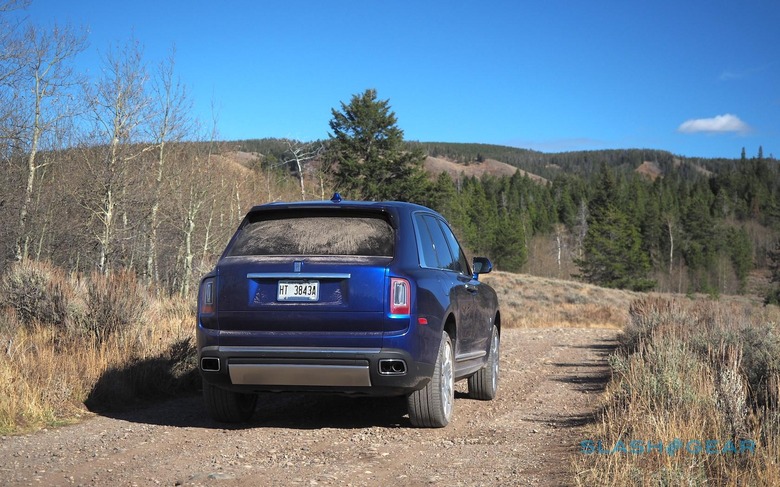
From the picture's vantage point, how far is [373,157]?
54.1m

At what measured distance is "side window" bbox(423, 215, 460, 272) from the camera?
7009 millimetres

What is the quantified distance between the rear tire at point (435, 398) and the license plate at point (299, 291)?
45.1 inches

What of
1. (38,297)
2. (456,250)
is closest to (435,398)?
(456,250)

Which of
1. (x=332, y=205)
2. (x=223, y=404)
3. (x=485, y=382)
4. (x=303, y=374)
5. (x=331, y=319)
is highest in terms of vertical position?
(x=332, y=205)

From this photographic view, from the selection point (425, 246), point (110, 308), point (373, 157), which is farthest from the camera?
point (373, 157)

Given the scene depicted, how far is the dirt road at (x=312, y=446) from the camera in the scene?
4.71 metres

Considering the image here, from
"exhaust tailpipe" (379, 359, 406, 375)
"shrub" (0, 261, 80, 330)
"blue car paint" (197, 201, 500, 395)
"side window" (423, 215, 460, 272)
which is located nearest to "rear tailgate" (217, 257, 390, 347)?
"blue car paint" (197, 201, 500, 395)

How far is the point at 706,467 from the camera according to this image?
4.54 m

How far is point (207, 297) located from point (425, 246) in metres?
1.89

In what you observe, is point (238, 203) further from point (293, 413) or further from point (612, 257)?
point (612, 257)

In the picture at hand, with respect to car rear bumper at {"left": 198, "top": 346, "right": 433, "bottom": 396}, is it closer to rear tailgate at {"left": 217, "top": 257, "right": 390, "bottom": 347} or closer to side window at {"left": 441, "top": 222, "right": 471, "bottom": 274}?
rear tailgate at {"left": 217, "top": 257, "right": 390, "bottom": 347}

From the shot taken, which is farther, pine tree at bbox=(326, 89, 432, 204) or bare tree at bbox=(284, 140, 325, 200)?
pine tree at bbox=(326, 89, 432, 204)

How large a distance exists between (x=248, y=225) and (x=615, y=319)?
27.7 metres

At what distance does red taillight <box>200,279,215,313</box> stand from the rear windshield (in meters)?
0.33
